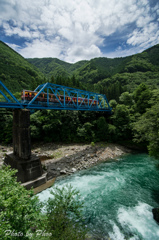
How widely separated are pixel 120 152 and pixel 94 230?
56.6 feet

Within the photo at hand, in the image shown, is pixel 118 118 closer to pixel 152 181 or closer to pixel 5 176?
pixel 152 181

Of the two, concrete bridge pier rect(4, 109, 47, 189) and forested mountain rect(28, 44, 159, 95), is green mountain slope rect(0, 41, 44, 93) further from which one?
concrete bridge pier rect(4, 109, 47, 189)

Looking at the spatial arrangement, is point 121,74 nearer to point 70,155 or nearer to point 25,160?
point 70,155

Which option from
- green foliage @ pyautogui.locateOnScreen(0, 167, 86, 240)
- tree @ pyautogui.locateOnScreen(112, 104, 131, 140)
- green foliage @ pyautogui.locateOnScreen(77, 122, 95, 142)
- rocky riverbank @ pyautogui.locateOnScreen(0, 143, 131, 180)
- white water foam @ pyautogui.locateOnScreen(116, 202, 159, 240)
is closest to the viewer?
green foliage @ pyautogui.locateOnScreen(0, 167, 86, 240)

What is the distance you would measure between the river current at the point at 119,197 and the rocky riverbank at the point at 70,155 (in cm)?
169

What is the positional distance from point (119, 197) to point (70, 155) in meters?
11.5

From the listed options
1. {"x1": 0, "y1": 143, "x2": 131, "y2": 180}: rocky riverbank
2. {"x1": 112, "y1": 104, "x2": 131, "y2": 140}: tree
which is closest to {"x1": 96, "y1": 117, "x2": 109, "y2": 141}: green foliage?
{"x1": 0, "y1": 143, "x2": 131, "y2": 180}: rocky riverbank

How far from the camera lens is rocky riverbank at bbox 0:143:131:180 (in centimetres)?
1665

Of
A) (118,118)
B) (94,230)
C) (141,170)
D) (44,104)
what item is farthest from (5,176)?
(118,118)

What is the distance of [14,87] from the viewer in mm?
69812

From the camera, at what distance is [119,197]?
1122 centimetres

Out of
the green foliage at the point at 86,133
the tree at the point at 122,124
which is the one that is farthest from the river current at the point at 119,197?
the green foliage at the point at 86,133

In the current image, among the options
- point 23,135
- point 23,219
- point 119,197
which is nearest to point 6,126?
point 23,135

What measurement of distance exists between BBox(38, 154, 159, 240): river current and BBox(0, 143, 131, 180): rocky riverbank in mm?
1686
